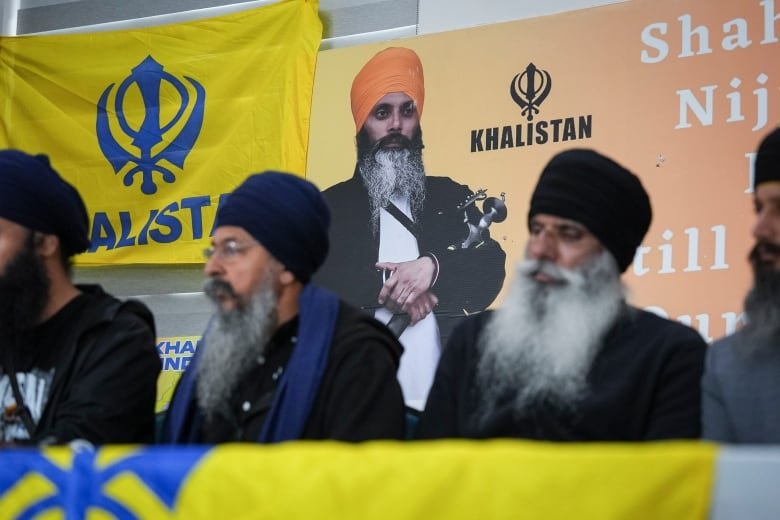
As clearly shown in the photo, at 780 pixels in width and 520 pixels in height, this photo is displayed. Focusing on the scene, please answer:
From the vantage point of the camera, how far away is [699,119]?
4.66 meters

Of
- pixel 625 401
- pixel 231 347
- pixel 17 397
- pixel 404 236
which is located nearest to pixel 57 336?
pixel 17 397

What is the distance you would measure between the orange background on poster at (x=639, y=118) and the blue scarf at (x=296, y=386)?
2109 mm

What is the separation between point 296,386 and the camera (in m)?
2.71

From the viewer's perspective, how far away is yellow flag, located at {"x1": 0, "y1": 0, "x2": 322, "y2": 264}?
5617 mm

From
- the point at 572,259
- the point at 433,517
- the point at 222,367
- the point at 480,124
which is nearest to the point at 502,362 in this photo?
the point at 572,259

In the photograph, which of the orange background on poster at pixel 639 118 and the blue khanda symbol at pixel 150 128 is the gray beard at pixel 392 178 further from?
the blue khanda symbol at pixel 150 128

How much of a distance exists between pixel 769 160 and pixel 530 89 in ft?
8.35

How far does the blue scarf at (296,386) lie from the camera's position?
2.67m

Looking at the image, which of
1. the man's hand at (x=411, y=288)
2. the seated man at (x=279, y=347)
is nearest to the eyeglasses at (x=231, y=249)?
the seated man at (x=279, y=347)

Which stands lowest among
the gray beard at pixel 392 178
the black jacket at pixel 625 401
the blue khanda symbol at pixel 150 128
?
the black jacket at pixel 625 401

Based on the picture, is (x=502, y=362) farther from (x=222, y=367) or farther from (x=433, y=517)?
(x=433, y=517)

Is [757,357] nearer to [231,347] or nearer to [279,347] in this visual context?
[279,347]

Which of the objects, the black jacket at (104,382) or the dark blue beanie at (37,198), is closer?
the black jacket at (104,382)

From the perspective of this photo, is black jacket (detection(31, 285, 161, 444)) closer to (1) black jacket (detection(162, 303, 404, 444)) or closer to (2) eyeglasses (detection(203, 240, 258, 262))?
(1) black jacket (detection(162, 303, 404, 444))
